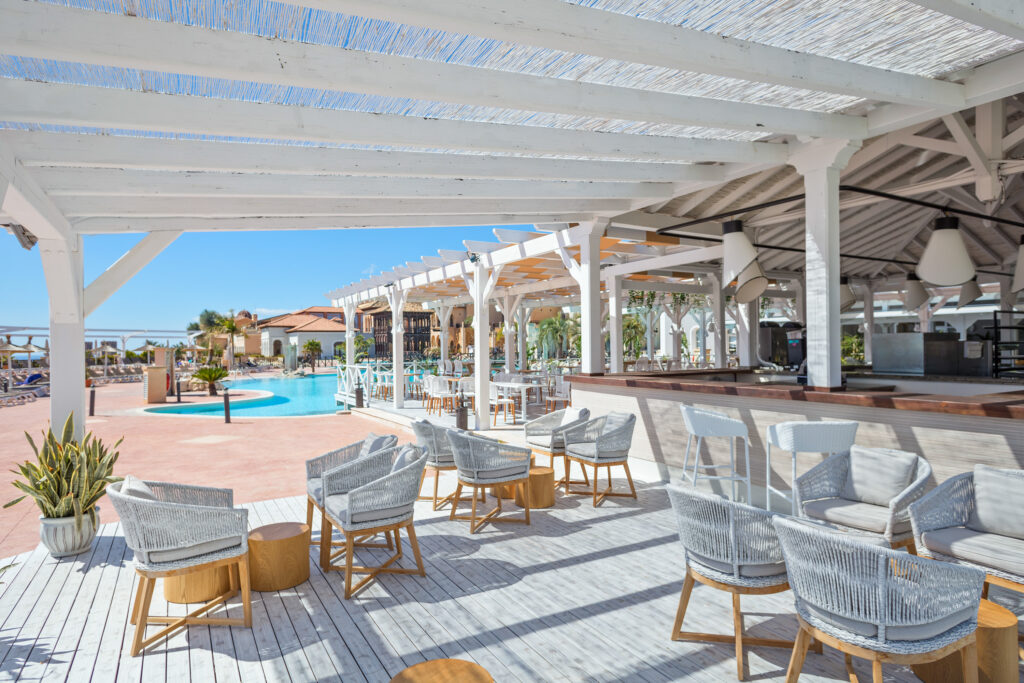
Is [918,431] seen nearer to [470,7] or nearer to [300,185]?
[470,7]

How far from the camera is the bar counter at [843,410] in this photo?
353cm

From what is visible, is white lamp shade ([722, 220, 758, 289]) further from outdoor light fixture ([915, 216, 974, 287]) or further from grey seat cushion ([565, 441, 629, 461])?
grey seat cushion ([565, 441, 629, 461])

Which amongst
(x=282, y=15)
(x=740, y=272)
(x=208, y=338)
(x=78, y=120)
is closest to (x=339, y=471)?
(x=78, y=120)

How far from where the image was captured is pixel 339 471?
12.2 ft

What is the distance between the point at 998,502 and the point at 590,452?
9.26 feet

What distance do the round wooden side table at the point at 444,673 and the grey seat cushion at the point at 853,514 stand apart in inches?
89.7

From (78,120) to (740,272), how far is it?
446 centimetres

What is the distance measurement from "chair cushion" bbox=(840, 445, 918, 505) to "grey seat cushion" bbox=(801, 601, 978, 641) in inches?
49.5

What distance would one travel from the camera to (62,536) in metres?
4.02

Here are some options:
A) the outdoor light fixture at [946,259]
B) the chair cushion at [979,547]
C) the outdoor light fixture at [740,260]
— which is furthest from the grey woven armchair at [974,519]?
the outdoor light fixture at [740,260]

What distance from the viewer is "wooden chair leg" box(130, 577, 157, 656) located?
2.74 m

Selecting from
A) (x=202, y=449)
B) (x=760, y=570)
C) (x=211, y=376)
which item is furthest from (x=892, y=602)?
(x=211, y=376)

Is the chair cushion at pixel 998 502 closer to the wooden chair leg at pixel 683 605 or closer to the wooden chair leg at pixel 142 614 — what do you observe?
the wooden chair leg at pixel 683 605

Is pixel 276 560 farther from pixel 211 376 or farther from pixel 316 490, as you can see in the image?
pixel 211 376
